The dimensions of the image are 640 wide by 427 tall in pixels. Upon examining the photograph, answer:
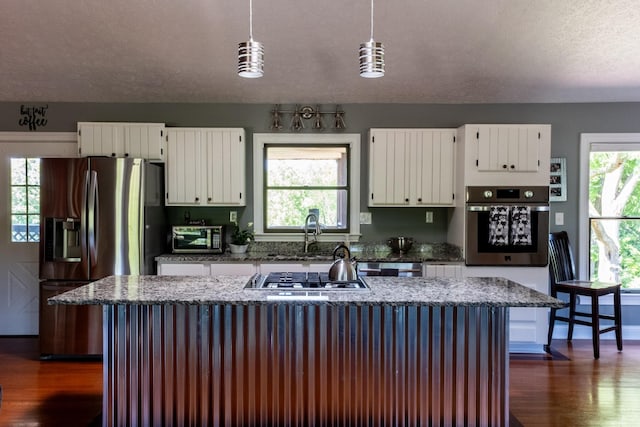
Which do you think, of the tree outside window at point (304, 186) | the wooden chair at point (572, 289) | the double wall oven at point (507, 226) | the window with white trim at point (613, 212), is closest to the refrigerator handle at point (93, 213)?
the tree outside window at point (304, 186)

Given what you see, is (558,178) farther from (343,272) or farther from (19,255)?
(19,255)

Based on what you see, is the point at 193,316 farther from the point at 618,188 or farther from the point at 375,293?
the point at 618,188

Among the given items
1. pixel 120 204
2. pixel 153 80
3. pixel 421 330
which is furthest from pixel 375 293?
pixel 153 80

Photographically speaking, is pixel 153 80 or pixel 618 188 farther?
pixel 618 188

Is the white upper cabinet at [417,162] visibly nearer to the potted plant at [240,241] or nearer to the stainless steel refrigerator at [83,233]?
the potted plant at [240,241]

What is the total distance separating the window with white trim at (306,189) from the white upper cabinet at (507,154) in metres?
1.13

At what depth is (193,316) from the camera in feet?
8.09

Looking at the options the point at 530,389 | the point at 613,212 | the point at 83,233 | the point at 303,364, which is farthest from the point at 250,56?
the point at 613,212

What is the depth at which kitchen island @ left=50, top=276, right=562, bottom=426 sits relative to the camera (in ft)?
8.04

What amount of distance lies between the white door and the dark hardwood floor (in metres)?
0.35

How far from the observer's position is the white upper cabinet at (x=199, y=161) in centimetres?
441

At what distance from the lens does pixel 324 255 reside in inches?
171

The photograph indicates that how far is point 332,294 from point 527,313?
2.51 metres

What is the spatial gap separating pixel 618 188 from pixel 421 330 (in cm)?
342
